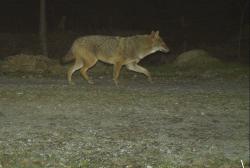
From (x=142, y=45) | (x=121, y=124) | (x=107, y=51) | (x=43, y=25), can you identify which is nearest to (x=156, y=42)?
(x=142, y=45)

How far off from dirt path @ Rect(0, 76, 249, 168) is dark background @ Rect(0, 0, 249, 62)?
10.5 metres

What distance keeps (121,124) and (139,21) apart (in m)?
19.4

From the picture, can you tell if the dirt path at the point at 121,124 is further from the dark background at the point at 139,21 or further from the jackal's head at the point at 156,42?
the dark background at the point at 139,21

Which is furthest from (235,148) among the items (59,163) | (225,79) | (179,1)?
(179,1)

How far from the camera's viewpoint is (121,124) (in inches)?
420

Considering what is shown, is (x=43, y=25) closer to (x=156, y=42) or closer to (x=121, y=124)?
(x=156, y=42)

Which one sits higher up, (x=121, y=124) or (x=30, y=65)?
(x=30, y=65)

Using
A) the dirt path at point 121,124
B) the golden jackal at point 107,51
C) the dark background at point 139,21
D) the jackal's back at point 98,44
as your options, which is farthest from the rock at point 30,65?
the dark background at point 139,21

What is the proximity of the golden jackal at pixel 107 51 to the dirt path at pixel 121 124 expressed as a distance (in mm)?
527

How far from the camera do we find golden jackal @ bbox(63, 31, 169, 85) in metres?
15.0

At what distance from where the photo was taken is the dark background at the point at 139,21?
2639 cm

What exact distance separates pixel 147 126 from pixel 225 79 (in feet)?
24.5

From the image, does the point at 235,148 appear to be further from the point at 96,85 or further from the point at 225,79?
the point at 225,79

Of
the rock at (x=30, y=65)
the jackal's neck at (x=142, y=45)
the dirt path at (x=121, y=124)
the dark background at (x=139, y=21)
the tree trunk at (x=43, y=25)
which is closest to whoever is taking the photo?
the dirt path at (x=121, y=124)
